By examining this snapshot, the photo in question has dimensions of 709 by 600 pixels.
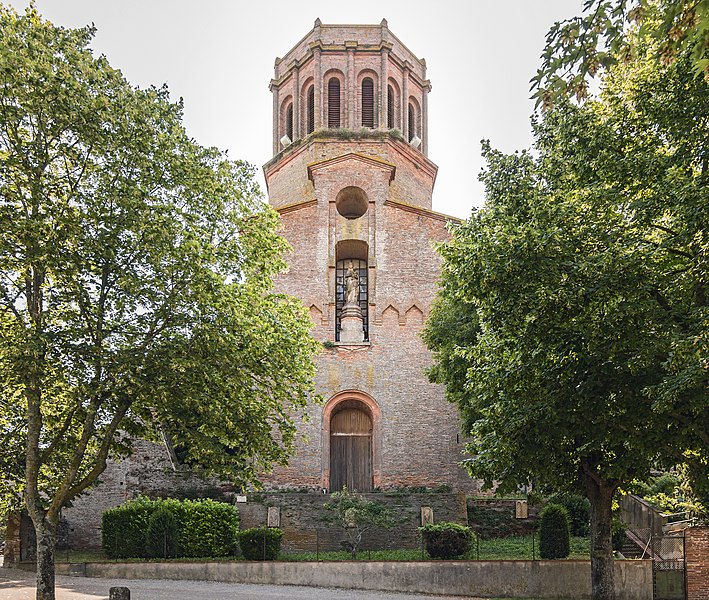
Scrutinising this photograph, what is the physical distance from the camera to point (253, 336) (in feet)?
55.1

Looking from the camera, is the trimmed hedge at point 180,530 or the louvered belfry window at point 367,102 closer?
the trimmed hedge at point 180,530

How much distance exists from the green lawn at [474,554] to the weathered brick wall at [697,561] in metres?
2.95

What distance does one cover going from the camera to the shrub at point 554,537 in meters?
21.3

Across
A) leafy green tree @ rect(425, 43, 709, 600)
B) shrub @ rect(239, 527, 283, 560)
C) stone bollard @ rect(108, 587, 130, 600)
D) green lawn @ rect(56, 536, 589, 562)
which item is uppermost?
leafy green tree @ rect(425, 43, 709, 600)

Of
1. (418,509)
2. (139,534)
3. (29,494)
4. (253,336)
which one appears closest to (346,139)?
(418,509)

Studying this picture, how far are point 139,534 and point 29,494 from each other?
27.4 feet

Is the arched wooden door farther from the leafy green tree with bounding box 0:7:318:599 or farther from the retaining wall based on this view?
the leafy green tree with bounding box 0:7:318:599

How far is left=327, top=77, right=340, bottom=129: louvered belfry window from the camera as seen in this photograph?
39.8 meters

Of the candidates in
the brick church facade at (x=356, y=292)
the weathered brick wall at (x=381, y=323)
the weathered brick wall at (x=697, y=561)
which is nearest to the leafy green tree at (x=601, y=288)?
the weathered brick wall at (x=697, y=561)

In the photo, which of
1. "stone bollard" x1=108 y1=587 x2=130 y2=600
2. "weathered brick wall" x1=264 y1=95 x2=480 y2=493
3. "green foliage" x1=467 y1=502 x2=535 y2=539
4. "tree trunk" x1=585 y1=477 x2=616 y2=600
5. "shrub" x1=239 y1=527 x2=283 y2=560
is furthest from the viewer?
"weathered brick wall" x1=264 y1=95 x2=480 y2=493

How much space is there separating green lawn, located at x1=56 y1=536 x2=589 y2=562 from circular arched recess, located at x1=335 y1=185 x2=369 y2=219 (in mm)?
15693

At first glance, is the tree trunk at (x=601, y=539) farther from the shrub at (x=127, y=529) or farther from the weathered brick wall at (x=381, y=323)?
the weathered brick wall at (x=381, y=323)

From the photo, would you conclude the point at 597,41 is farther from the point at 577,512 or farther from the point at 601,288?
the point at 577,512

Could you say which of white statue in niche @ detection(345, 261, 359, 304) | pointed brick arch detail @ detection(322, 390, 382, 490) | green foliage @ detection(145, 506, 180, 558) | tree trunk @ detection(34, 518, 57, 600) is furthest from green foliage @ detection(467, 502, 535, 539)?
tree trunk @ detection(34, 518, 57, 600)
